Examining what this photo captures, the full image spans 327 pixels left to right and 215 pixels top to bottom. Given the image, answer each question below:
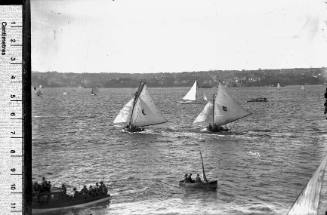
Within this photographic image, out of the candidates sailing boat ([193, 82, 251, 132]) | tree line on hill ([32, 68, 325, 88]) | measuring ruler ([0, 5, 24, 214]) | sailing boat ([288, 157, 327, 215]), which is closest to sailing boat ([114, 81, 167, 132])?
sailing boat ([193, 82, 251, 132])

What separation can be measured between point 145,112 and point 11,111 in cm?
3635

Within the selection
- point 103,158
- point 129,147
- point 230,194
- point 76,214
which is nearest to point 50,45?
point 76,214

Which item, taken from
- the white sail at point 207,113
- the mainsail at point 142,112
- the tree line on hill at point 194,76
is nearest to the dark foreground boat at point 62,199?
the tree line on hill at point 194,76

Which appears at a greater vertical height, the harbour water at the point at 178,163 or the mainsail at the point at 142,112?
the mainsail at the point at 142,112

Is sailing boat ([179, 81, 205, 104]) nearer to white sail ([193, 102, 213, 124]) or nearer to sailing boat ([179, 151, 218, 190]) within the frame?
white sail ([193, 102, 213, 124])

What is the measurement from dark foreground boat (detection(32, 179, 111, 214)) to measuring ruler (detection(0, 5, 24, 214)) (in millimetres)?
6915

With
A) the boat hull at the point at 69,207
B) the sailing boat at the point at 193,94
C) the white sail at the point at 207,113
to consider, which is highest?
the sailing boat at the point at 193,94

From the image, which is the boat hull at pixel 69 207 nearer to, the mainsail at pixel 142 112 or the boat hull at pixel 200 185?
the boat hull at pixel 200 185

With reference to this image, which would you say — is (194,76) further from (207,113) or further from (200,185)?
(207,113)

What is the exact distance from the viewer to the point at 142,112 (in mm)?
49312

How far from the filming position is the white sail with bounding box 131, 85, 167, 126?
47000 mm

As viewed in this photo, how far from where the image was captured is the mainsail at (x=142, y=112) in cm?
4703

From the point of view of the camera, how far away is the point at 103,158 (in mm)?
33500

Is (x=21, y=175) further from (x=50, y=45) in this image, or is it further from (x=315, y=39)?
(x=315, y=39)
